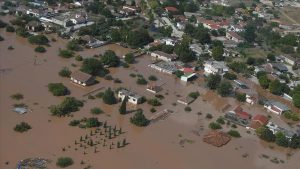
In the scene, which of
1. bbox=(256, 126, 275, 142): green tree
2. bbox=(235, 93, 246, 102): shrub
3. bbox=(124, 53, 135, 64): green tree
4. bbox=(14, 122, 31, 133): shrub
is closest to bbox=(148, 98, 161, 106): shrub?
bbox=(235, 93, 246, 102): shrub

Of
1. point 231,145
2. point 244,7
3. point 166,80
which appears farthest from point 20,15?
point 244,7

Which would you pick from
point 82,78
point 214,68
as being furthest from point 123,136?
Answer: point 214,68

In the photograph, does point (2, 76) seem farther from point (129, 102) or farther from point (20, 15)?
point (20, 15)

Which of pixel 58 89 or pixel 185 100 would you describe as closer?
pixel 58 89

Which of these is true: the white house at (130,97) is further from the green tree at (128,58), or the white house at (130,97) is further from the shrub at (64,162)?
the shrub at (64,162)

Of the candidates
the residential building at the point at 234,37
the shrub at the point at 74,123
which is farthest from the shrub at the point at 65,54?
the residential building at the point at 234,37

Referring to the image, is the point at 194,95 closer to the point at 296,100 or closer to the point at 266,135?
the point at 266,135

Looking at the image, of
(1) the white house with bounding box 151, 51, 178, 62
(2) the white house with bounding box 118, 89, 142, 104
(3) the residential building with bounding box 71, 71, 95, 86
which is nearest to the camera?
(2) the white house with bounding box 118, 89, 142, 104

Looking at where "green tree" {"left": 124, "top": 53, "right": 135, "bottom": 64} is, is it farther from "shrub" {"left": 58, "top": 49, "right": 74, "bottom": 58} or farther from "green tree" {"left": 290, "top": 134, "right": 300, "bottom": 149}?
"green tree" {"left": 290, "top": 134, "right": 300, "bottom": 149}
